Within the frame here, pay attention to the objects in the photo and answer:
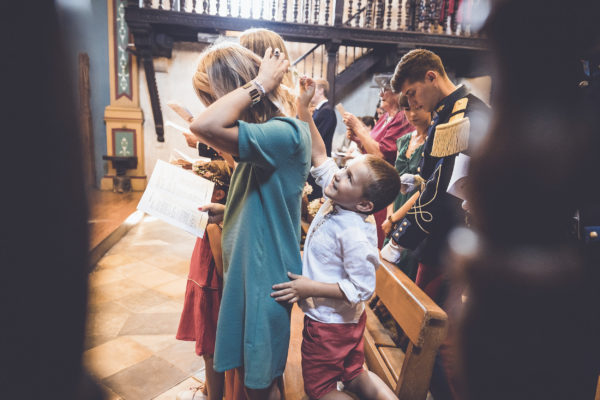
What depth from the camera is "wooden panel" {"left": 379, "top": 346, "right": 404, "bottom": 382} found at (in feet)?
4.83

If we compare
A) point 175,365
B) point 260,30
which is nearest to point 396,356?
point 175,365

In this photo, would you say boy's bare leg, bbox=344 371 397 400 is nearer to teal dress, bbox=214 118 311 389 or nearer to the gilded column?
teal dress, bbox=214 118 311 389

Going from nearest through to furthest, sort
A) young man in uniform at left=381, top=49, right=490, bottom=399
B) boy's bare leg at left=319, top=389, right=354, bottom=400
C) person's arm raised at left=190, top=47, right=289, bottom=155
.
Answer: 1. person's arm raised at left=190, top=47, right=289, bottom=155
2. boy's bare leg at left=319, top=389, right=354, bottom=400
3. young man in uniform at left=381, top=49, right=490, bottom=399

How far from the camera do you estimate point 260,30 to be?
4.66ft

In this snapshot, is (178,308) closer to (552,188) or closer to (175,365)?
(175,365)

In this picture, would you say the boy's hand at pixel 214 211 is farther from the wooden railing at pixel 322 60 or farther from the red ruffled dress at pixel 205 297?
the wooden railing at pixel 322 60

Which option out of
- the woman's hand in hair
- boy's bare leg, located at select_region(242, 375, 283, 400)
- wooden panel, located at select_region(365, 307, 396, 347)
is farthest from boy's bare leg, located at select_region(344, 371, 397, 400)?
the woman's hand in hair

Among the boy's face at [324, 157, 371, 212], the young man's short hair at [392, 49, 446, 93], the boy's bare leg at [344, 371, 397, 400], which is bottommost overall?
the boy's bare leg at [344, 371, 397, 400]

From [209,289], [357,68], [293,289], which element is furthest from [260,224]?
[357,68]

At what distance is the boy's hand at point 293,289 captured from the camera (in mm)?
1098

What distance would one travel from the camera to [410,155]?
98.0 inches

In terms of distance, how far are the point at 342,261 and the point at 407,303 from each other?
249mm

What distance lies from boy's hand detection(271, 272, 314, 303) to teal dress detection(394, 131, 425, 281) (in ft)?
3.29

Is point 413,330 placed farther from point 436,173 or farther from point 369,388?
point 436,173
